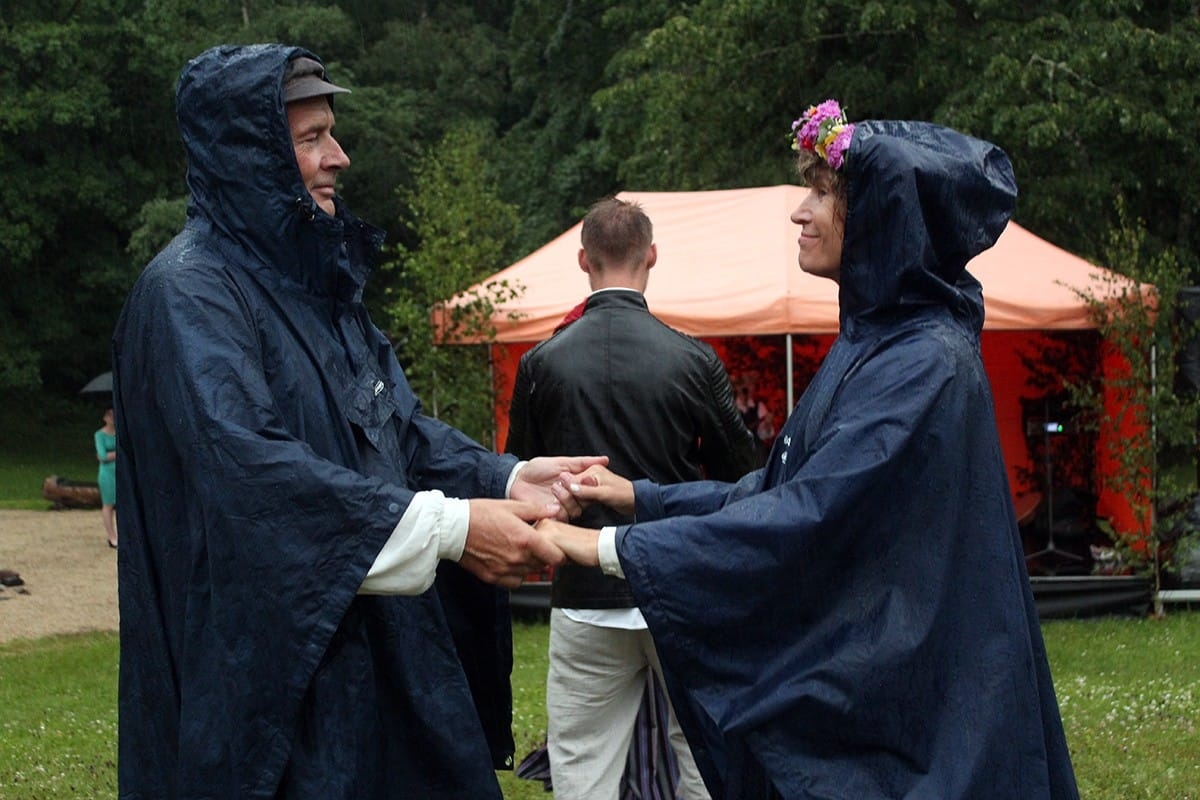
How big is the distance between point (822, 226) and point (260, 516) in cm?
126

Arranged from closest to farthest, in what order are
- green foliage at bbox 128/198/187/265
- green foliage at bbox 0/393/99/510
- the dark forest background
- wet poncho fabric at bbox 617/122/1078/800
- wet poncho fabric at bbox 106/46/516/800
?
wet poncho fabric at bbox 617/122/1078/800 → wet poncho fabric at bbox 106/46/516/800 → the dark forest background → green foliage at bbox 0/393/99/510 → green foliage at bbox 128/198/187/265

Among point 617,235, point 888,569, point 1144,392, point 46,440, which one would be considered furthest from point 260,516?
point 46,440

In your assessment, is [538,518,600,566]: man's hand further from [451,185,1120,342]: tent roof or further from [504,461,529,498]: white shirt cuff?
[451,185,1120,342]: tent roof

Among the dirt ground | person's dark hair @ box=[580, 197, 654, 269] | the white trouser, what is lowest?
the dirt ground

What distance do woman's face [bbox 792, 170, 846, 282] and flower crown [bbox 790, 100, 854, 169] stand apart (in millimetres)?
69

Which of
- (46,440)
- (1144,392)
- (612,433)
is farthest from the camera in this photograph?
(46,440)

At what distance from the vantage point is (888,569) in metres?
2.86

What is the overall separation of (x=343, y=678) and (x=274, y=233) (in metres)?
0.94

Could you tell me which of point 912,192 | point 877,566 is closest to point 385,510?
point 877,566

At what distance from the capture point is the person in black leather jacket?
513 centimetres

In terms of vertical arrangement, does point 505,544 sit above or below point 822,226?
below

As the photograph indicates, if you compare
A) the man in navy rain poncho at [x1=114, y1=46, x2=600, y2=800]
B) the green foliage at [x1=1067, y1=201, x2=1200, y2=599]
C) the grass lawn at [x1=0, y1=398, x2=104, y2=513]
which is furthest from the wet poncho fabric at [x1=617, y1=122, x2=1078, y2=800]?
the grass lawn at [x1=0, y1=398, x2=104, y2=513]

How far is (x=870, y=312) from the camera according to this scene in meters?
3.05

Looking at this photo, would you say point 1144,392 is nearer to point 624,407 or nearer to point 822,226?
point 624,407
